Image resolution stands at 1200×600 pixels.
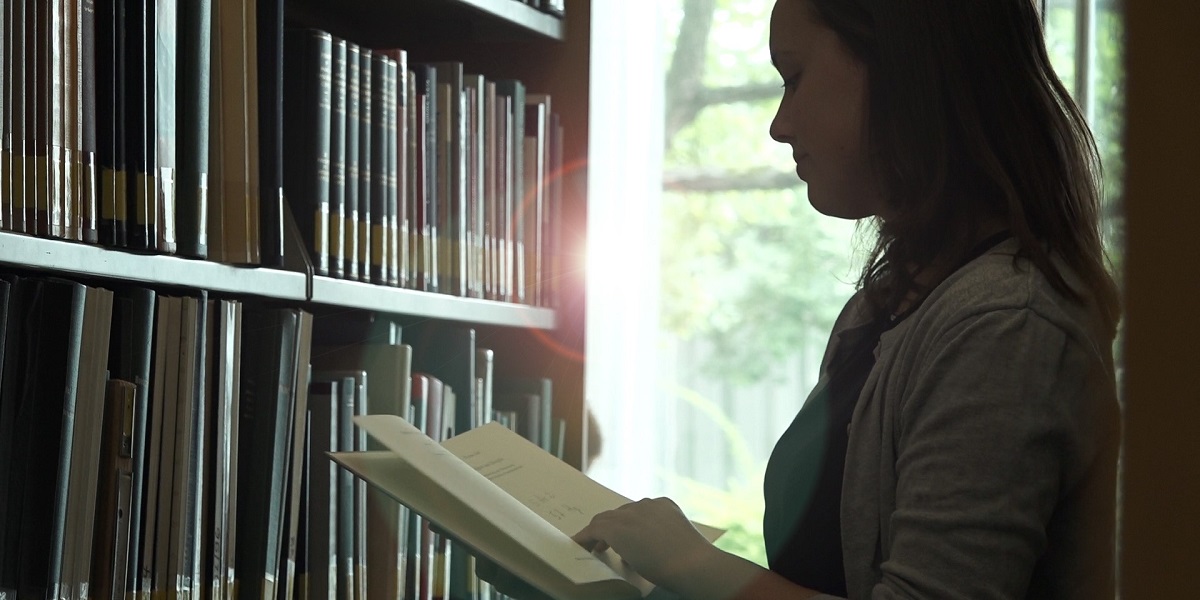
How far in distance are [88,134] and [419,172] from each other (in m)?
0.55

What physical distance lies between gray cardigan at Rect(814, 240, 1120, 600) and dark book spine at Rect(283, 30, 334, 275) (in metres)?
0.76

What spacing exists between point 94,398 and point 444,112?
2.31 ft

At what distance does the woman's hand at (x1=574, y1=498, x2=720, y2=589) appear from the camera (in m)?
0.87

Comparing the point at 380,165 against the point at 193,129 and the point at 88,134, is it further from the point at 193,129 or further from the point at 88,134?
the point at 88,134

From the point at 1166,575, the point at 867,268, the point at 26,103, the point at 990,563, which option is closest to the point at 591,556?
the point at 990,563

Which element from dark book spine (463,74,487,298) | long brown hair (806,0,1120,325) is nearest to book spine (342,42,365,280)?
dark book spine (463,74,487,298)

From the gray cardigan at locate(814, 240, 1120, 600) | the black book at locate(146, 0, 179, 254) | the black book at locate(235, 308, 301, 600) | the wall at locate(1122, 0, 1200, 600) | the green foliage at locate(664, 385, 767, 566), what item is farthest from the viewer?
the green foliage at locate(664, 385, 767, 566)

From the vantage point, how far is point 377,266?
140cm

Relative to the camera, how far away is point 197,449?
3.62 ft

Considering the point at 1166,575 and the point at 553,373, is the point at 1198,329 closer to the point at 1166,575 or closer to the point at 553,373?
the point at 1166,575

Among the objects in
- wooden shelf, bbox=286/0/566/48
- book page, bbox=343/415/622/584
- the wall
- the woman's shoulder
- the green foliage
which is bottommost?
the green foliage

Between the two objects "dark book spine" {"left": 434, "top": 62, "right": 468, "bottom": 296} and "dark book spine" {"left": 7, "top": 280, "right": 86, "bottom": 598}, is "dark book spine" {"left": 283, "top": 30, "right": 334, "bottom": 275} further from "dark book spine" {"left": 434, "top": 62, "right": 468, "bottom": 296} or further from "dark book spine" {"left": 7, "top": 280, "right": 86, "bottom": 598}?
"dark book spine" {"left": 7, "top": 280, "right": 86, "bottom": 598}

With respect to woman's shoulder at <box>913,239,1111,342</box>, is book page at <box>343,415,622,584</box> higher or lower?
lower

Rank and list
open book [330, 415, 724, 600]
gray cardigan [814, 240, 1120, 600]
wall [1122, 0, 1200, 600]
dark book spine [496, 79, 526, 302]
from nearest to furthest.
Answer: wall [1122, 0, 1200, 600] → gray cardigan [814, 240, 1120, 600] → open book [330, 415, 724, 600] → dark book spine [496, 79, 526, 302]
